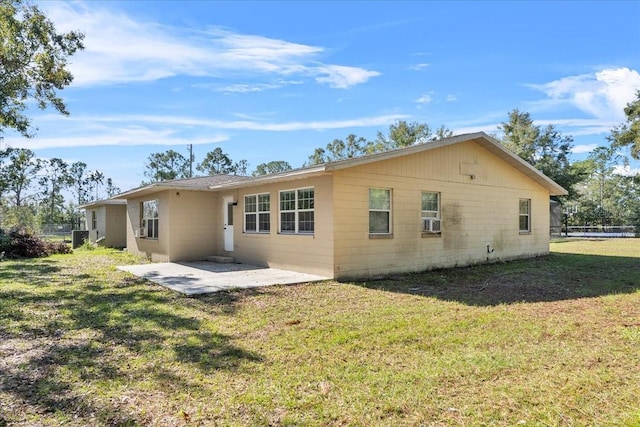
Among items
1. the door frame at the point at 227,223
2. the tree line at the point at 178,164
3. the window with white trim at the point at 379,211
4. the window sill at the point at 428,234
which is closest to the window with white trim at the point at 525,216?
the window sill at the point at 428,234

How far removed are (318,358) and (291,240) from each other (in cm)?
632

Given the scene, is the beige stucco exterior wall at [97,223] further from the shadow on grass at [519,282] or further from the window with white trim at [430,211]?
the shadow on grass at [519,282]

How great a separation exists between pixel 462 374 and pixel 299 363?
1553mm

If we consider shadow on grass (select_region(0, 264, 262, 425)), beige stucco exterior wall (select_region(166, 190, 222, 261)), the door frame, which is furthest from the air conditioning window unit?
beige stucco exterior wall (select_region(166, 190, 222, 261))

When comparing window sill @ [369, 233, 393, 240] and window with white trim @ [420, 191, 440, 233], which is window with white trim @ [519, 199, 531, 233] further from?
window sill @ [369, 233, 393, 240]

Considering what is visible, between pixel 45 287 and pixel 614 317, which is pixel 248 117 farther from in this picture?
pixel 614 317

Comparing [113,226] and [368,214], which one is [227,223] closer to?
[368,214]

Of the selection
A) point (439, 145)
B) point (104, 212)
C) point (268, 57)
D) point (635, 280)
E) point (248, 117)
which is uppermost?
point (248, 117)

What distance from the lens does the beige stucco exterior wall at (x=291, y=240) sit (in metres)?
9.27

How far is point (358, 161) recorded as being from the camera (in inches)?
354

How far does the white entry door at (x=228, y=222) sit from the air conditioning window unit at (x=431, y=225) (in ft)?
Answer: 20.0

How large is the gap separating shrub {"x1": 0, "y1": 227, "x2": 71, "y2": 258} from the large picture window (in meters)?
4.93

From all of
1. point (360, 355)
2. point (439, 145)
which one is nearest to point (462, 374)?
point (360, 355)

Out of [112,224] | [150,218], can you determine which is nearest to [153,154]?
[112,224]
